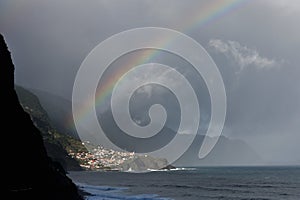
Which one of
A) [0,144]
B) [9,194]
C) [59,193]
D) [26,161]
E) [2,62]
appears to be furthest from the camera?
[59,193]

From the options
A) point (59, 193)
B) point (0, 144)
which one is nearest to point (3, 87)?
point (0, 144)

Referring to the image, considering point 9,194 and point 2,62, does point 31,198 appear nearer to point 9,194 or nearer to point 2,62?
point 9,194

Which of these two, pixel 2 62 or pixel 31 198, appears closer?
pixel 31 198

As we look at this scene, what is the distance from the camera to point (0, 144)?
34375mm

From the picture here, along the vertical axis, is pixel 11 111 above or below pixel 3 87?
below

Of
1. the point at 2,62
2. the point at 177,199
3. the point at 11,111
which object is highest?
the point at 2,62

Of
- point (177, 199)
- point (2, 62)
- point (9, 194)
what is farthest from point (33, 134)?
point (177, 199)

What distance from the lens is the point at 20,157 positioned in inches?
1494

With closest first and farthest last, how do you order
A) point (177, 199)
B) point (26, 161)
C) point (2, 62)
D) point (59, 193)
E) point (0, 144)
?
point (0, 144)
point (26, 161)
point (2, 62)
point (59, 193)
point (177, 199)

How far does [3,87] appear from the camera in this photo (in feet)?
132

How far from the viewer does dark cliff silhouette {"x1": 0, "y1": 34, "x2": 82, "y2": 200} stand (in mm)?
34531

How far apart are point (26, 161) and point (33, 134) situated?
8.23 m

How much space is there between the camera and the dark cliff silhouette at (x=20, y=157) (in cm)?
3453

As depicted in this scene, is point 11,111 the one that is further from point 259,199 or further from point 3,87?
point 259,199
